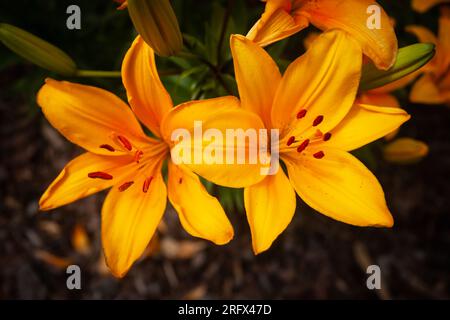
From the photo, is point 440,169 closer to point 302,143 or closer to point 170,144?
point 302,143

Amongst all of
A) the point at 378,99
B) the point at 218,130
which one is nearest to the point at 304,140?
the point at 218,130

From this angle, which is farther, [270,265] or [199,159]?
[270,265]

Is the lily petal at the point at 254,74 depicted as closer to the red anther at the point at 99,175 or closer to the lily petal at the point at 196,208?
the lily petal at the point at 196,208

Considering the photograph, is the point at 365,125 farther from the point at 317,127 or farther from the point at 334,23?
the point at 334,23

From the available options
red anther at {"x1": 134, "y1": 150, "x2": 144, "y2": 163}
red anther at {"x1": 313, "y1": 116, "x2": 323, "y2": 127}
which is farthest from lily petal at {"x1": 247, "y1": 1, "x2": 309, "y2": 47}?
red anther at {"x1": 134, "y1": 150, "x2": 144, "y2": 163}

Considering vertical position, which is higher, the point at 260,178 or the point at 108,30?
the point at 108,30

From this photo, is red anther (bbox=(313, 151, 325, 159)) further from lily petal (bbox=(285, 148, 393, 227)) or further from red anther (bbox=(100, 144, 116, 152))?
red anther (bbox=(100, 144, 116, 152))
